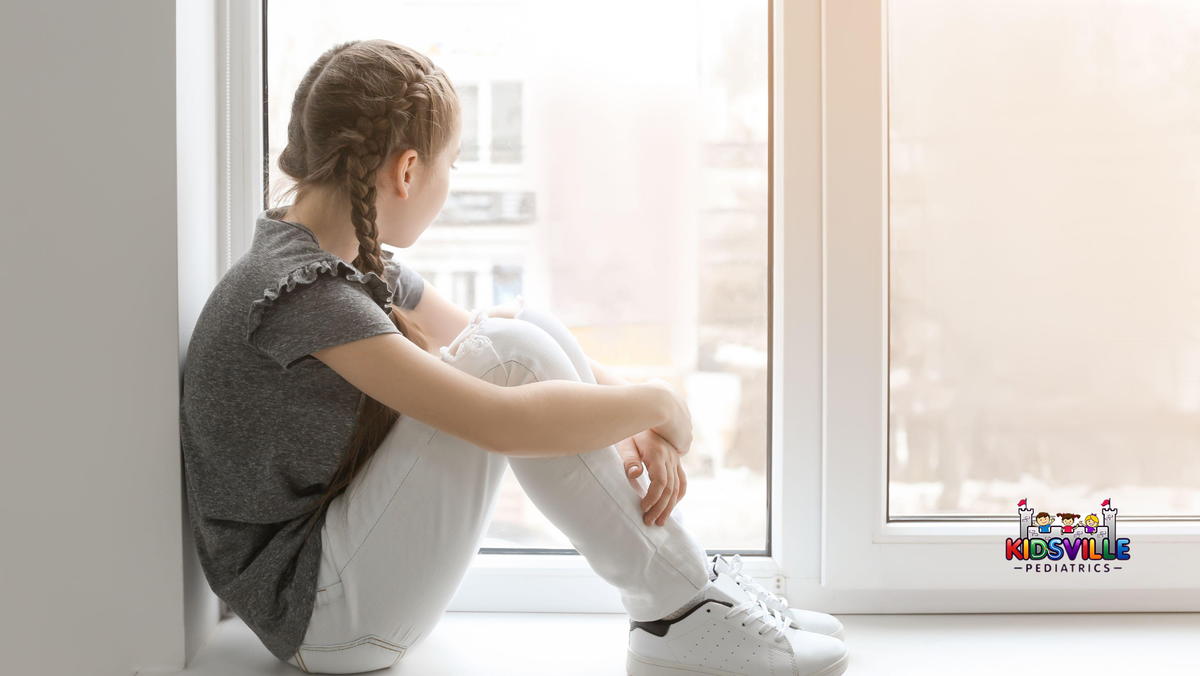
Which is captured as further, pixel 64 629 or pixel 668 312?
pixel 668 312

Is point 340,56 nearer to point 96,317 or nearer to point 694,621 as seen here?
point 96,317

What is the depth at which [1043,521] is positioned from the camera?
1.25 meters

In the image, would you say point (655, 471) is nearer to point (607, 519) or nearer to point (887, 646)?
point (607, 519)

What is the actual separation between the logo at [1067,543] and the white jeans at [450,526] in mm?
498

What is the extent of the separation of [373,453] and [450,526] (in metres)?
0.12

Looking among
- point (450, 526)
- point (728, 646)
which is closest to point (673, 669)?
point (728, 646)

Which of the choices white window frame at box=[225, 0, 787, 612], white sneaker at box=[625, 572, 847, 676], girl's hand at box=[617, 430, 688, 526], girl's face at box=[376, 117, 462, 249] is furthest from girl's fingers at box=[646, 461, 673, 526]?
girl's face at box=[376, 117, 462, 249]

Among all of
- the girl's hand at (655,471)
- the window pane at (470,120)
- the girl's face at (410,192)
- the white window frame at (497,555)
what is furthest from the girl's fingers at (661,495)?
the window pane at (470,120)

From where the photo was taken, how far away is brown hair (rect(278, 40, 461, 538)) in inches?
39.4

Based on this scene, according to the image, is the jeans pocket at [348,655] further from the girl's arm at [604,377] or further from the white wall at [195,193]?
the girl's arm at [604,377]

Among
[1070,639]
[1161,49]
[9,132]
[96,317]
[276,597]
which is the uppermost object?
[1161,49]

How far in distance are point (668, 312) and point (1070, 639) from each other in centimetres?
64

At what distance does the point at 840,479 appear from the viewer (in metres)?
1.22

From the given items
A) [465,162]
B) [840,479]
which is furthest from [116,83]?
[840,479]
